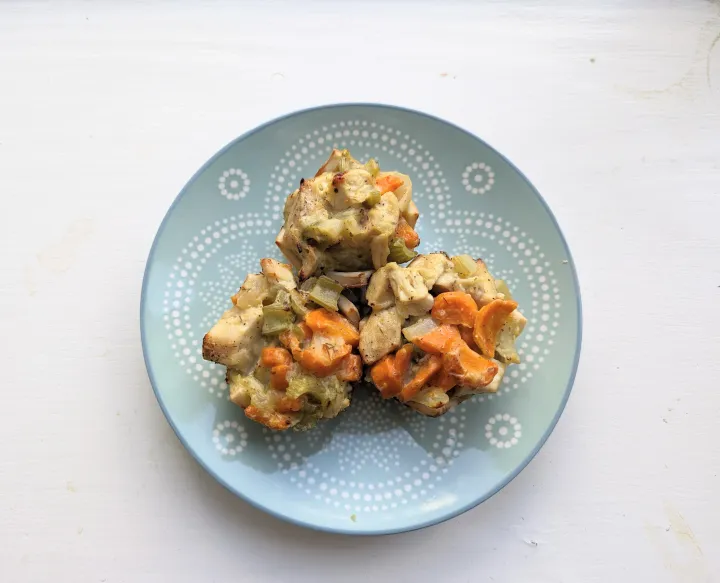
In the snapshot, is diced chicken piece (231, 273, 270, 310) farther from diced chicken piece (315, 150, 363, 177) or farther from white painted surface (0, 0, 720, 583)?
white painted surface (0, 0, 720, 583)

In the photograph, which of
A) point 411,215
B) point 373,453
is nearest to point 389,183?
point 411,215

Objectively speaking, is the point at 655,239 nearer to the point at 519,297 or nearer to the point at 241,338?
the point at 519,297

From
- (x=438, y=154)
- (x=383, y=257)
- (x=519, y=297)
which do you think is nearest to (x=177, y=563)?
(x=383, y=257)

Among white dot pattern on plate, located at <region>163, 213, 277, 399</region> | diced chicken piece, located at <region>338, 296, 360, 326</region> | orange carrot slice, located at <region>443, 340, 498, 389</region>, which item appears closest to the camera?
orange carrot slice, located at <region>443, 340, 498, 389</region>

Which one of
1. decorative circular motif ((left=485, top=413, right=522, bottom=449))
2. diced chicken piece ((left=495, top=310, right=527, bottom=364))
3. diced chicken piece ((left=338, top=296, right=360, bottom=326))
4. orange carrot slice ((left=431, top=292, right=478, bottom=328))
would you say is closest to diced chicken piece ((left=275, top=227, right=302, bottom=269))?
diced chicken piece ((left=338, top=296, right=360, bottom=326))

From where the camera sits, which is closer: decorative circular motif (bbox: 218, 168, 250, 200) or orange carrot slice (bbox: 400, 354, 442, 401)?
orange carrot slice (bbox: 400, 354, 442, 401)

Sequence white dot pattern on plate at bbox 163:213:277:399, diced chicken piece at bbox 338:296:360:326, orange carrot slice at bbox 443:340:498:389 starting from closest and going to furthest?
1. orange carrot slice at bbox 443:340:498:389
2. diced chicken piece at bbox 338:296:360:326
3. white dot pattern on plate at bbox 163:213:277:399

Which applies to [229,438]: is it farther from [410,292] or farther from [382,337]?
[410,292]

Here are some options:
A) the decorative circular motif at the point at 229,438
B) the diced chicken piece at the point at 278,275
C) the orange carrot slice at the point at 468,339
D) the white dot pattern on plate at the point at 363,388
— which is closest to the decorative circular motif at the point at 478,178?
the white dot pattern on plate at the point at 363,388
